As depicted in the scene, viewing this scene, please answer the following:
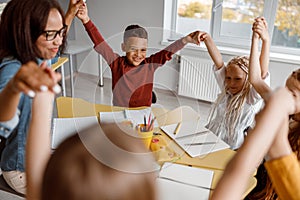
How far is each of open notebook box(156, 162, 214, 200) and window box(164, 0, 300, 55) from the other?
1.91 m

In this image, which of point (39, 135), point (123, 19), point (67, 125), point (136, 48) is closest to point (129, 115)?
point (67, 125)

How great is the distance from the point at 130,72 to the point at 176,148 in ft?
1.95

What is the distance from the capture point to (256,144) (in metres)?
0.60

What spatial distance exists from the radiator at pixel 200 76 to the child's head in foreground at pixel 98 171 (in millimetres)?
2703

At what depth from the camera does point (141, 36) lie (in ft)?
5.81

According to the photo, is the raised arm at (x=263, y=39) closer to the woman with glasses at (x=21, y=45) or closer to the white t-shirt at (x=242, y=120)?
the white t-shirt at (x=242, y=120)

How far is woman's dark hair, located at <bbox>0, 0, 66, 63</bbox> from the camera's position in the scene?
106cm

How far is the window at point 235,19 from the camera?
10.2 ft

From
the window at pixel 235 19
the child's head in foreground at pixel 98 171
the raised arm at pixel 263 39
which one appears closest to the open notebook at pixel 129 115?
the raised arm at pixel 263 39

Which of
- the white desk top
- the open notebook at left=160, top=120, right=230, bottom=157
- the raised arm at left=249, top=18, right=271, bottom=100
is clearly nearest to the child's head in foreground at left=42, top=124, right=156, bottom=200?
the open notebook at left=160, top=120, right=230, bottom=157

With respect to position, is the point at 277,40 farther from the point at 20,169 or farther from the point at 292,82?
the point at 20,169

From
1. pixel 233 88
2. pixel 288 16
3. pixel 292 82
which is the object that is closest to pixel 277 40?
pixel 288 16

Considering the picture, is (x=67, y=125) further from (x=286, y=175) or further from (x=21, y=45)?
(x=286, y=175)

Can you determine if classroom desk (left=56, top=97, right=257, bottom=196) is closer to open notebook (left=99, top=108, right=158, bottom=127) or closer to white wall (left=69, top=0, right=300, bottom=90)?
open notebook (left=99, top=108, right=158, bottom=127)
